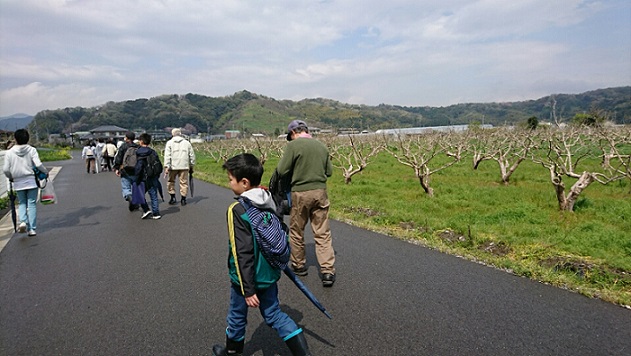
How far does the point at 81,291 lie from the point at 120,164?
4882mm

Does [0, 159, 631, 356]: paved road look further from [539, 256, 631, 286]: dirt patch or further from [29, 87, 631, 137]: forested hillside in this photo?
[29, 87, 631, 137]: forested hillside

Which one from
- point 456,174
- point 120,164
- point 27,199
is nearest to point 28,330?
point 27,199

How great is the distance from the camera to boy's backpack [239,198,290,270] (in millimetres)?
2365

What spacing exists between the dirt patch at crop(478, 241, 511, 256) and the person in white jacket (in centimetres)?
709

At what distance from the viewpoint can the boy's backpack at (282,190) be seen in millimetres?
4070

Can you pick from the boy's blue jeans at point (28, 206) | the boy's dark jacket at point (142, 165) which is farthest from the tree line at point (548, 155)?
the boy's blue jeans at point (28, 206)

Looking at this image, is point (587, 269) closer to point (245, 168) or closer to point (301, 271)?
point (301, 271)

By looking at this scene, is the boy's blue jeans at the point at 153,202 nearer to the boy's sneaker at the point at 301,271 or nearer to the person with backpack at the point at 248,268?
the boy's sneaker at the point at 301,271

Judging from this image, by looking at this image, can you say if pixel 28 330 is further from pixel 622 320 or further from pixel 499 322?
pixel 622 320

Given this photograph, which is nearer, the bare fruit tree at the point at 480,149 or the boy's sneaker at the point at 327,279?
the boy's sneaker at the point at 327,279

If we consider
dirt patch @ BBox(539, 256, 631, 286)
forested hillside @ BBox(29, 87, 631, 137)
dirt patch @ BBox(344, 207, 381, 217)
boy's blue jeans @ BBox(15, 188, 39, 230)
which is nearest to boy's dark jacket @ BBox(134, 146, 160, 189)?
boy's blue jeans @ BBox(15, 188, 39, 230)

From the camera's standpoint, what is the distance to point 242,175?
2465 millimetres

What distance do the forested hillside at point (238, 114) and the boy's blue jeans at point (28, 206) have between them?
81142 millimetres

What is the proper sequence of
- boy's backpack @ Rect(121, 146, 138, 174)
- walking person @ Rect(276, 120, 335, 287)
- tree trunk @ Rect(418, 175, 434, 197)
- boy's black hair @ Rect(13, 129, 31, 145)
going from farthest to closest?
tree trunk @ Rect(418, 175, 434, 197) < boy's backpack @ Rect(121, 146, 138, 174) < boy's black hair @ Rect(13, 129, 31, 145) < walking person @ Rect(276, 120, 335, 287)
